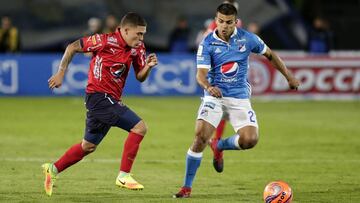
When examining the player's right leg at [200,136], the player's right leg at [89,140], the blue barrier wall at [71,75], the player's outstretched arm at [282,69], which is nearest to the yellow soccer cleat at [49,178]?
the player's right leg at [89,140]

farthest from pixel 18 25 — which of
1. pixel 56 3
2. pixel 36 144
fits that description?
pixel 36 144

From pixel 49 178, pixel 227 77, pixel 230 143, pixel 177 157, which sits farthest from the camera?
pixel 177 157

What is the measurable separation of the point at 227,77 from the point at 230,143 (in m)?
0.87

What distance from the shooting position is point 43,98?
25641mm

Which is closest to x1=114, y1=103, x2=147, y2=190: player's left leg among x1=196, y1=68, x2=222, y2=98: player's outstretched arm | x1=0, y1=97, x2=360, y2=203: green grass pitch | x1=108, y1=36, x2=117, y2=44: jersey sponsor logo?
x1=0, y1=97, x2=360, y2=203: green grass pitch

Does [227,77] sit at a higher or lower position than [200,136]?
higher

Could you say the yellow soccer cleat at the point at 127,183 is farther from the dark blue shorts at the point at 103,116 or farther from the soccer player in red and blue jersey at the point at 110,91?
the dark blue shorts at the point at 103,116

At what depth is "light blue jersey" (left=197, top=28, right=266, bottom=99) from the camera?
10.6 meters

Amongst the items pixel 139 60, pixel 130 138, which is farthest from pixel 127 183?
pixel 139 60

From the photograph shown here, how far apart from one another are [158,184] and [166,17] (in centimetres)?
2097

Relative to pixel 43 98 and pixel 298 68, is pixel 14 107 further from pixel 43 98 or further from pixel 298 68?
pixel 298 68

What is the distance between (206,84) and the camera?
1023 centimetres

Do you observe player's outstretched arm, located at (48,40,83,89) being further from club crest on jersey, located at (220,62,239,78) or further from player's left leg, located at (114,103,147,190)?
club crest on jersey, located at (220,62,239,78)

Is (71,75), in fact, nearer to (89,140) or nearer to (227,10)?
(89,140)
